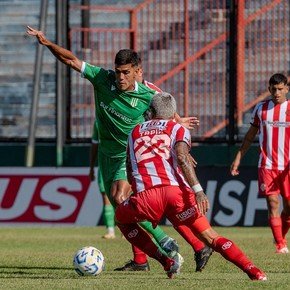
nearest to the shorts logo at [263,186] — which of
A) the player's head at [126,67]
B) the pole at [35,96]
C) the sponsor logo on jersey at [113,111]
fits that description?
the sponsor logo on jersey at [113,111]

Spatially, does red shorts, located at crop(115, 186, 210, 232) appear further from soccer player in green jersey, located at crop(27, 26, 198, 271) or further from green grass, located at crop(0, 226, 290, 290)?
soccer player in green jersey, located at crop(27, 26, 198, 271)

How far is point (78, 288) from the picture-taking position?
977cm

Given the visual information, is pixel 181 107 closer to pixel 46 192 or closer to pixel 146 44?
pixel 146 44

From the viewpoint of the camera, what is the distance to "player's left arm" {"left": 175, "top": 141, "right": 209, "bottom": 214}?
9922mm

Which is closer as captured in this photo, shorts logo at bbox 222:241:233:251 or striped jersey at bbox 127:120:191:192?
shorts logo at bbox 222:241:233:251

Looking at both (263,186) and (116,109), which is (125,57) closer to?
(116,109)

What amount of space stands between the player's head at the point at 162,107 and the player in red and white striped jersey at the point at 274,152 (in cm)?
432

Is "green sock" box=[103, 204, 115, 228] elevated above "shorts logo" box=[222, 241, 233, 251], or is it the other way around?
"shorts logo" box=[222, 241, 233, 251]

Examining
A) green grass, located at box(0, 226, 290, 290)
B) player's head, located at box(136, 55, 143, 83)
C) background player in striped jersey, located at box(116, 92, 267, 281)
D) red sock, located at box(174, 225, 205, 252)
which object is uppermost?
player's head, located at box(136, 55, 143, 83)

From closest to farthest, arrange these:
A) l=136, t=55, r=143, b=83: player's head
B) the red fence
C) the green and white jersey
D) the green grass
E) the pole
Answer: the green grass < l=136, t=55, r=143, b=83: player's head < the green and white jersey < the pole < the red fence

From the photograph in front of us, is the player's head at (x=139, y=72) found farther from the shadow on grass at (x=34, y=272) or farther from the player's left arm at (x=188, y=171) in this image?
the shadow on grass at (x=34, y=272)

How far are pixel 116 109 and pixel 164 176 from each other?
1.93m

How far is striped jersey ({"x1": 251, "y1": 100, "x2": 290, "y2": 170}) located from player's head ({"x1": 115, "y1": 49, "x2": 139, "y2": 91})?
11.0ft

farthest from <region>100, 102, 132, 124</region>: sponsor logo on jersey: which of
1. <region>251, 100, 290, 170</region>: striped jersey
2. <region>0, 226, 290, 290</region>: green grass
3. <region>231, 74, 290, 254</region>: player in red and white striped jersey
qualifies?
<region>251, 100, 290, 170</region>: striped jersey
